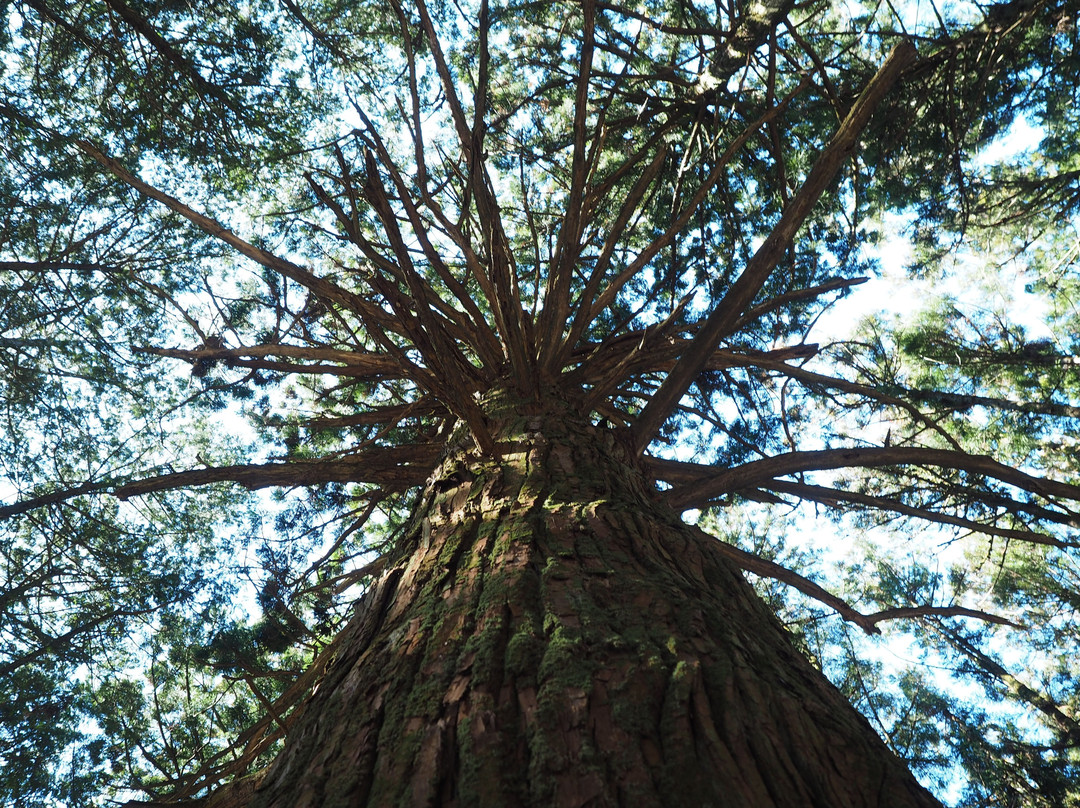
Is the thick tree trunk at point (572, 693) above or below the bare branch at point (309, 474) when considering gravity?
below

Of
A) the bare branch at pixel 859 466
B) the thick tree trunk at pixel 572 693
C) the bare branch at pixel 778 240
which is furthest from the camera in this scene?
the bare branch at pixel 859 466

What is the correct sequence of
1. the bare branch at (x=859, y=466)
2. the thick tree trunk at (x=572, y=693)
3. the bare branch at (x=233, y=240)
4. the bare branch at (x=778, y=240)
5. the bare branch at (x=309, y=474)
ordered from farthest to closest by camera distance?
the bare branch at (x=309, y=474)
the bare branch at (x=859, y=466)
the bare branch at (x=233, y=240)
the bare branch at (x=778, y=240)
the thick tree trunk at (x=572, y=693)

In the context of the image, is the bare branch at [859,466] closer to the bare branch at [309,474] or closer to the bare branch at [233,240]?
the bare branch at [309,474]

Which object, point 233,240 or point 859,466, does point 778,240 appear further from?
point 233,240

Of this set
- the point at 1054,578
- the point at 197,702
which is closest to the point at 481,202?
the point at 197,702

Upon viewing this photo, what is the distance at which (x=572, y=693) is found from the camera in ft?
3.24

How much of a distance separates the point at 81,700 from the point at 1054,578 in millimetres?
9680

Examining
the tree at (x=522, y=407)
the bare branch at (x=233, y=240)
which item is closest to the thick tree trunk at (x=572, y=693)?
the tree at (x=522, y=407)

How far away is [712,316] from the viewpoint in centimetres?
221

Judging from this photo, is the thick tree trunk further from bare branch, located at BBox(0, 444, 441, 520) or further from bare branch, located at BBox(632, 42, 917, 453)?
bare branch, located at BBox(0, 444, 441, 520)

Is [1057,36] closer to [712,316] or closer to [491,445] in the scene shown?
[712,316]

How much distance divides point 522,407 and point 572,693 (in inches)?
67.6

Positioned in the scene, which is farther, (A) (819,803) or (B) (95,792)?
(B) (95,792)

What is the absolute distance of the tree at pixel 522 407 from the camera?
1085 mm
